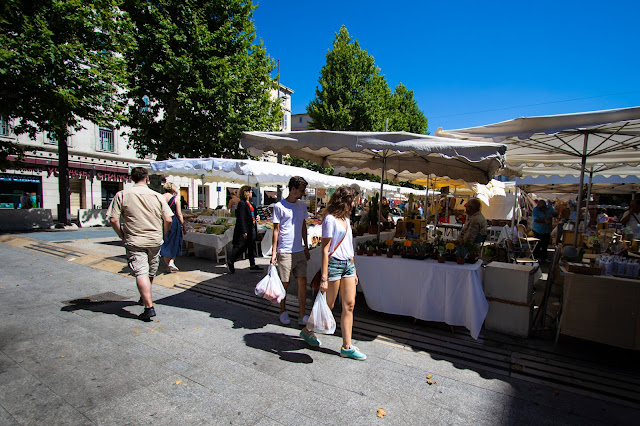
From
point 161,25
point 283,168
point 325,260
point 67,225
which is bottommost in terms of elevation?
point 67,225

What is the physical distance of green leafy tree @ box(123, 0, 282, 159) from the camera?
13.3m

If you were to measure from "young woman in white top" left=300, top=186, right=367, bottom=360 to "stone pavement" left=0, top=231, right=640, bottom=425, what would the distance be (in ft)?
1.24

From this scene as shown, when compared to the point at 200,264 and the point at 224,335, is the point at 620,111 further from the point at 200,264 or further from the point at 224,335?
the point at 200,264

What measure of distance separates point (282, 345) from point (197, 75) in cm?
1282

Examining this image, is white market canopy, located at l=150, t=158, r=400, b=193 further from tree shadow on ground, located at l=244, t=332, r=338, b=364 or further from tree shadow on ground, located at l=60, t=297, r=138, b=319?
tree shadow on ground, located at l=244, t=332, r=338, b=364

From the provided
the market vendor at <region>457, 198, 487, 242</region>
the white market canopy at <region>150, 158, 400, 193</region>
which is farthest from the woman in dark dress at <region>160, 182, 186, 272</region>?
the market vendor at <region>457, 198, 487, 242</region>

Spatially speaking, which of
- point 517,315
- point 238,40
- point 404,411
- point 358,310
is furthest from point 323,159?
point 238,40

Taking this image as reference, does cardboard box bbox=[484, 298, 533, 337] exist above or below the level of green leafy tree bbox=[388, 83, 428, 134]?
below

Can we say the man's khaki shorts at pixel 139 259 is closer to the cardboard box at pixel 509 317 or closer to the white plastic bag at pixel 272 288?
the white plastic bag at pixel 272 288

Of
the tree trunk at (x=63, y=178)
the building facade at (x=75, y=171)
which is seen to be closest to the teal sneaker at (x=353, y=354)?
the building facade at (x=75, y=171)

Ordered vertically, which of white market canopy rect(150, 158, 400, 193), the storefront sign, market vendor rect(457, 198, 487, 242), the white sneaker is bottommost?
the white sneaker

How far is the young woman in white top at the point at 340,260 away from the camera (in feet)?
10.9

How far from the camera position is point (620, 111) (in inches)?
144

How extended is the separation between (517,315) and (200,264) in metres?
6.64
